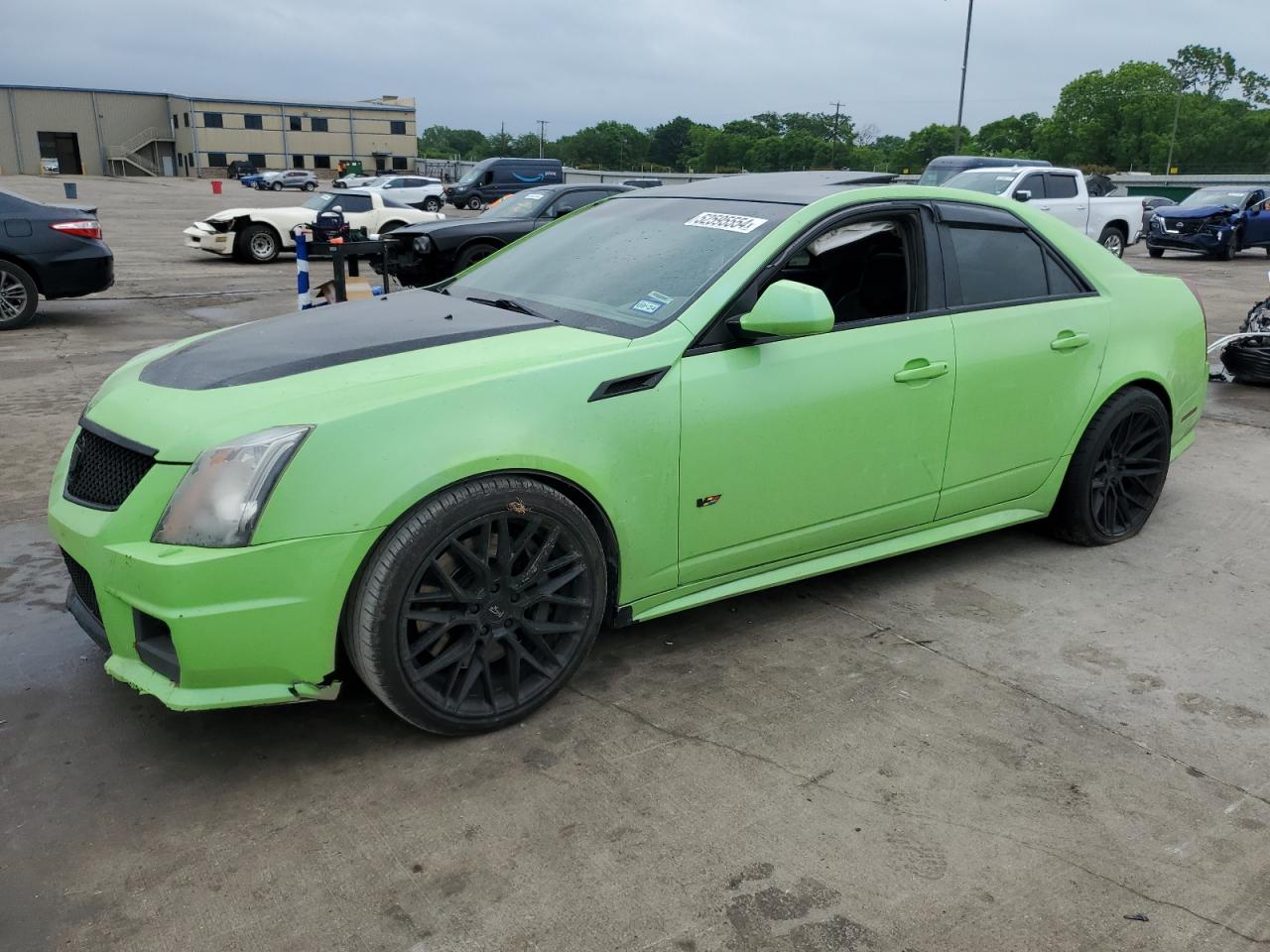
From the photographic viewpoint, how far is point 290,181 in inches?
2398

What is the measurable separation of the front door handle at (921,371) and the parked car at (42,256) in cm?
899

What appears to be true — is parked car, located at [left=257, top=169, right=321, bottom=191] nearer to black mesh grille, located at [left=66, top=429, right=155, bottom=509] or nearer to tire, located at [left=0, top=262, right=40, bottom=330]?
tire, located at [left=0, top=262, right=40, bottom=330]

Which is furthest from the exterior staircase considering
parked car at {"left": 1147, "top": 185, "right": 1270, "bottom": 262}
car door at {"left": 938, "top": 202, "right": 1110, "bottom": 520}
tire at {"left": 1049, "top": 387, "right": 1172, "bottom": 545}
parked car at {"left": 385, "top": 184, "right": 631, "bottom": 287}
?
tire at {"left": 1049, "top": 387, "right": 1172, "bottom": 545}

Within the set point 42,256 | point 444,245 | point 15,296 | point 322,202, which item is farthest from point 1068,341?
point 322,202

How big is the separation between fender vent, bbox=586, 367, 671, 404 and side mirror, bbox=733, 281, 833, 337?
1.06ft

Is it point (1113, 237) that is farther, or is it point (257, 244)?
point (1113, 237)

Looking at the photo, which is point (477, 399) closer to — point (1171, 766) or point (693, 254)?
point (693, 254)

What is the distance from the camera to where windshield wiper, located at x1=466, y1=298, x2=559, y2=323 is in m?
3.42

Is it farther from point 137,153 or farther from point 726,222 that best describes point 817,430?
point 137,153

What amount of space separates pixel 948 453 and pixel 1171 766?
134 cm

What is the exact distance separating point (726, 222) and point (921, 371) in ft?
2.86

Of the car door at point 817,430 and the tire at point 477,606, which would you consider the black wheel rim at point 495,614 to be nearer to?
the tire at point 477,606

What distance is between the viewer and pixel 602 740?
9.55 ft

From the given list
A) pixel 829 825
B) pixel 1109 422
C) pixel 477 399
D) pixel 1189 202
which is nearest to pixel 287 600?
pixel 477 399
